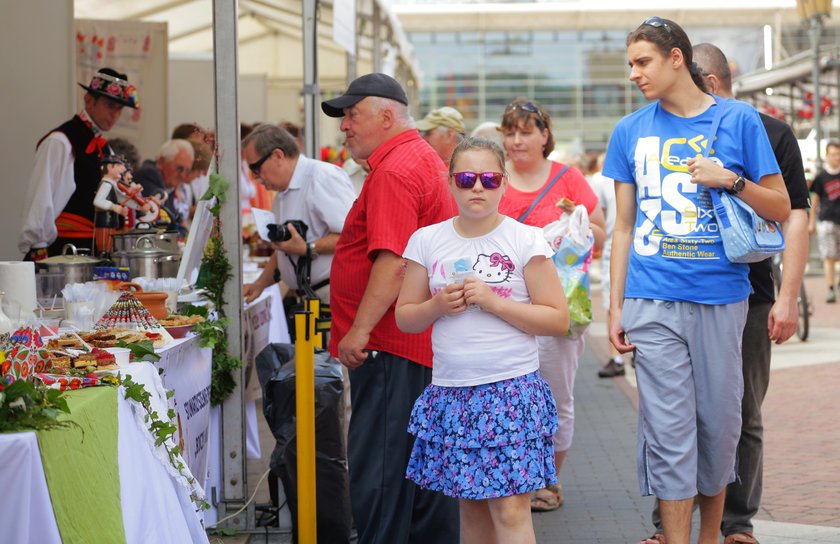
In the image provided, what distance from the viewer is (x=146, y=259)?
19.4ft

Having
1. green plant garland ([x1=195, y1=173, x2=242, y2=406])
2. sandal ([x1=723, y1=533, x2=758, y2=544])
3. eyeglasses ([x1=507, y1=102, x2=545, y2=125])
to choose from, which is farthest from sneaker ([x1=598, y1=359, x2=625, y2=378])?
green plant garland ([x1=195, y1=173, x2=242, y2=406])

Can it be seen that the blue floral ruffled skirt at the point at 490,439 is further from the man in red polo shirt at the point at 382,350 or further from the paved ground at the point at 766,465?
the paved ground at the point at 766,465

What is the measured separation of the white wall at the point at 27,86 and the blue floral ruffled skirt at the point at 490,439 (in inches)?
181

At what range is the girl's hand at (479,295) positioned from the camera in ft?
13.0

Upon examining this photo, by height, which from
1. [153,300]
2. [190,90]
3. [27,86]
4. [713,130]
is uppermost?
[190,90]

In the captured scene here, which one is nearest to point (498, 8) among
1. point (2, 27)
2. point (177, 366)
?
point (2, 27)

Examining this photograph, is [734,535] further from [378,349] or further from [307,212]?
[307,212]

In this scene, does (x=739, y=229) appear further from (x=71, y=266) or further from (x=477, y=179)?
(x=71, y=266)

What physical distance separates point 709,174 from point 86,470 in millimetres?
2436

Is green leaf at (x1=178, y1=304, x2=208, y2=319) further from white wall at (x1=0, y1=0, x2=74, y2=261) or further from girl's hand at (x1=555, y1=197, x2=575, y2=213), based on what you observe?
white wall at (x1=0, y1=0, x2=74, y2=261)

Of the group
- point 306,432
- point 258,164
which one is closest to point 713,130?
point 306,432

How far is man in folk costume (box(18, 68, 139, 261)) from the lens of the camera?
6.59 meters

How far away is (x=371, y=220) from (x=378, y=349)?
1.66 ft

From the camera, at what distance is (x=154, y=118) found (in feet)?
38.1
